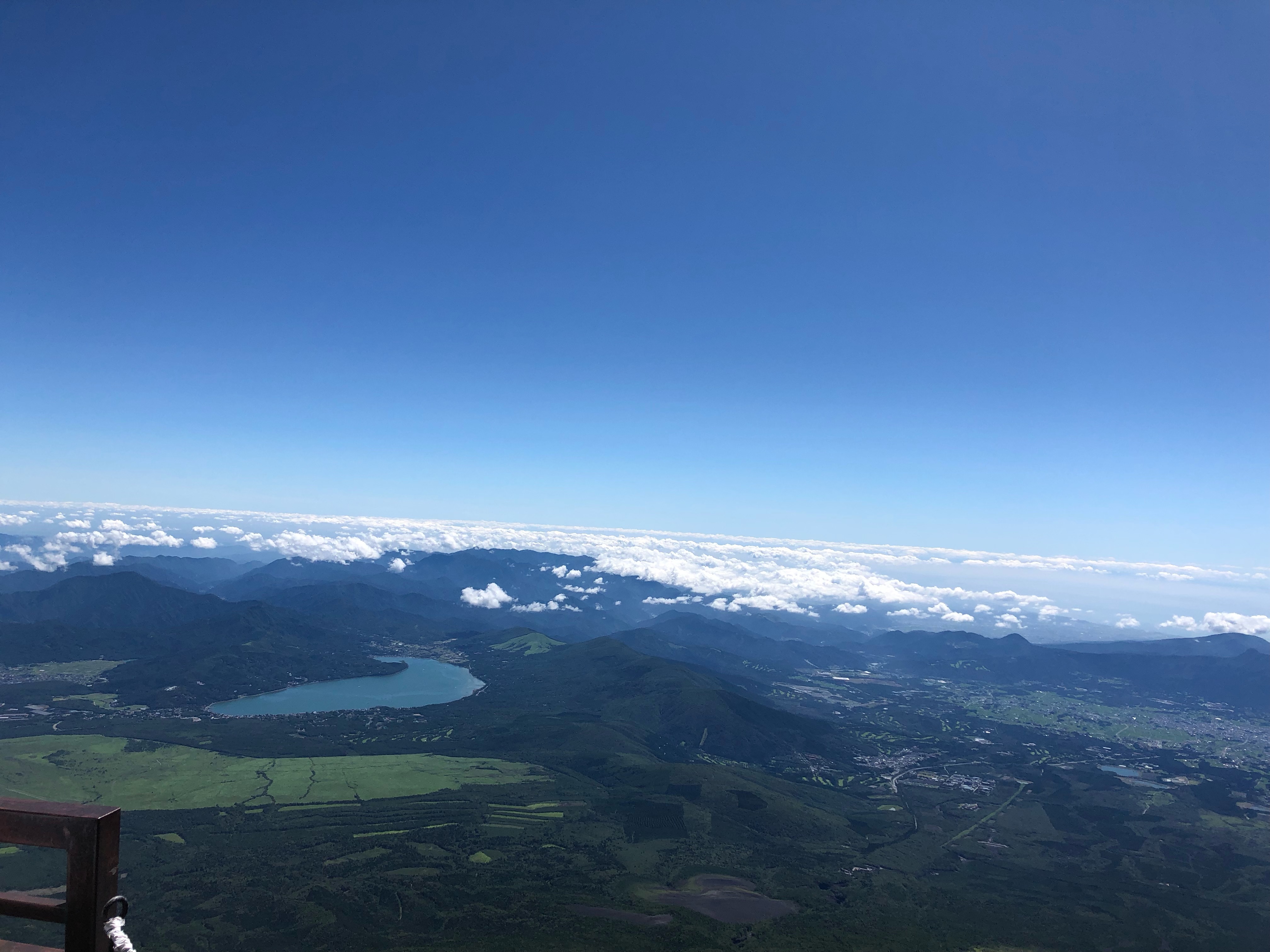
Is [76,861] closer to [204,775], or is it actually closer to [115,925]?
[115,925]

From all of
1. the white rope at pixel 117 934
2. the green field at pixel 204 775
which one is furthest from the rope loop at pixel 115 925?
the green field at pixel 204 775

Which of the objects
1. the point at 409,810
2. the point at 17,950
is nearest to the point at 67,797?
the point at 409,810

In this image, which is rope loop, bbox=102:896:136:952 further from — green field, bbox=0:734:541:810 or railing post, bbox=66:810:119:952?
green field, bbox=0:734:541:810

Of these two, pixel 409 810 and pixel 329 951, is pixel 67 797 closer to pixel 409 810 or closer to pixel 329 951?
pixel 409 810

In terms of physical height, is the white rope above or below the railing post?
below

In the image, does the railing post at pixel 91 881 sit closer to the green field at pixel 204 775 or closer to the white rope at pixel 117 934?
the white rope at pixel 117 934

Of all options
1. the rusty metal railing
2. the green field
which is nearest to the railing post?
the rusty metal railing

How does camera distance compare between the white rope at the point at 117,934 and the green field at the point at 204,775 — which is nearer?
the white rope at the point at 117,934
